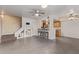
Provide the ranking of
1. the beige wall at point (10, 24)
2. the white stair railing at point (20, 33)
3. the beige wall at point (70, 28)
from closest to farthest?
the beige wall at point (10, 24)
the white stair railing at point (20, 33)
the beige wall at point (70, 28)

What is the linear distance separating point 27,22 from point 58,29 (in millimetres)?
4115

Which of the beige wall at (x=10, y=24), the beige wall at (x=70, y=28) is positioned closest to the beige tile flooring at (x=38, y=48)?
the beige wall at (x=10, y=24)

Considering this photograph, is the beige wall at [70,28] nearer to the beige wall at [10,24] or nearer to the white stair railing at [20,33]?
the white stair railing at [20,33]

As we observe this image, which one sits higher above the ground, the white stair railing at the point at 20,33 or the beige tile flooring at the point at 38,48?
the white stair railing at the point at 20,33

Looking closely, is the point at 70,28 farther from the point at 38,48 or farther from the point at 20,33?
the point at 38,48

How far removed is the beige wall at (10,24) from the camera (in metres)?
9.42

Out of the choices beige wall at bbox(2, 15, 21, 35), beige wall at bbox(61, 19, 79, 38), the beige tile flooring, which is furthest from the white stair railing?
beige wall at bbox(61, 19, 79, 38)

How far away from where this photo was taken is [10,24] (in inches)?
401

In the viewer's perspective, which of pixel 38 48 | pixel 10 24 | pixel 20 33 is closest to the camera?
pixel 38 48

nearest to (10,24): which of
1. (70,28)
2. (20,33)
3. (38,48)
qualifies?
(20,33)
